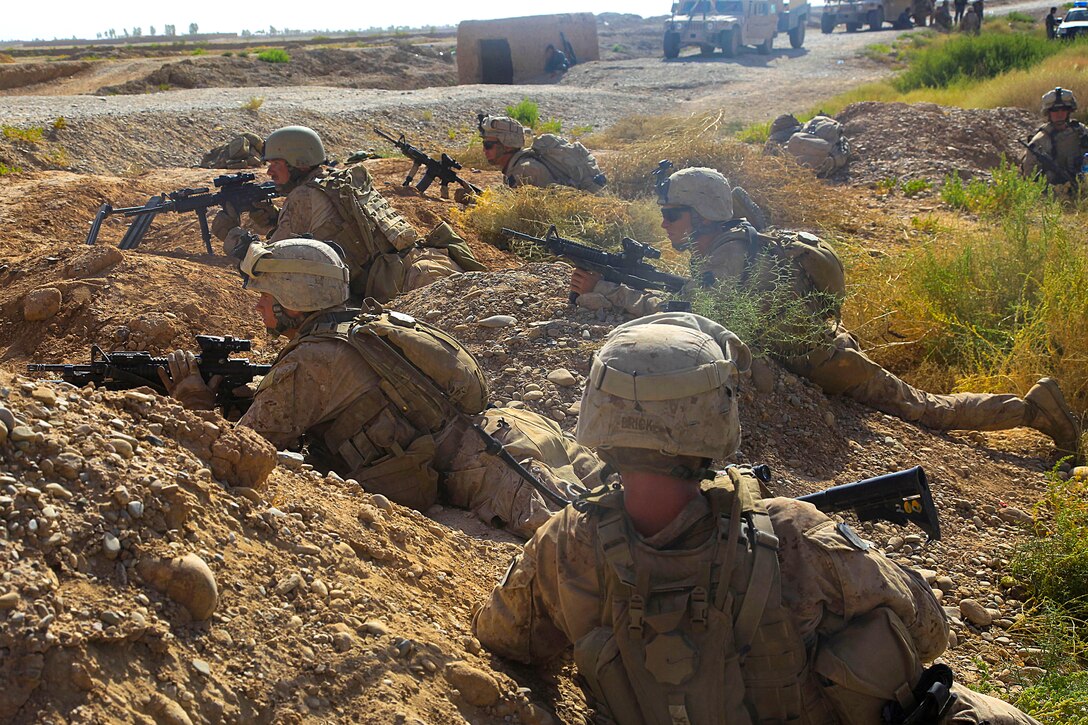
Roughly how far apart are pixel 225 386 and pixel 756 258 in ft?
9.90

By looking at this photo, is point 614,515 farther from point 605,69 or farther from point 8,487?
point 605,69

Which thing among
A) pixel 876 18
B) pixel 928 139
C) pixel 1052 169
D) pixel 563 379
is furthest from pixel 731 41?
pixel 563 379

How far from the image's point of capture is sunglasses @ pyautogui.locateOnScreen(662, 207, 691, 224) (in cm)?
556

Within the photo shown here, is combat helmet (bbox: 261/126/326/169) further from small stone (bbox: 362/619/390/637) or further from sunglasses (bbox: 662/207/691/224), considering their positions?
small stone (bbox: 362/619/390/637)

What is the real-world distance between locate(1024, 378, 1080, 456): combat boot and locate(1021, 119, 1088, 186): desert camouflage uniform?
6610mm

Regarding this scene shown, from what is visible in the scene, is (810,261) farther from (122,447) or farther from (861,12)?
(861,12)

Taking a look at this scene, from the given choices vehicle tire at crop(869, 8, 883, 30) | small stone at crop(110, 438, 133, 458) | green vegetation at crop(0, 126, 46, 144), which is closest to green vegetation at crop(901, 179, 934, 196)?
green vegetation at crop(0, 126, 46, 144)

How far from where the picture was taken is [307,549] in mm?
2600

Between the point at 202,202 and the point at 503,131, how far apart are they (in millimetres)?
3665

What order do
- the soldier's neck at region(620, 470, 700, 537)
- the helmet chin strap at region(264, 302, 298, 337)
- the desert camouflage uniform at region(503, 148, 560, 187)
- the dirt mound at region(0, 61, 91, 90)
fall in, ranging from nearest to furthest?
the soldier's neck at region(620, 470, 700, 537) < the helmet chin strap at region(264, 302, 298, 337) < the desert camouflage uniform at region(503, 148, 560, 187) < the dirt mound at region(0, 61, 91, 90)

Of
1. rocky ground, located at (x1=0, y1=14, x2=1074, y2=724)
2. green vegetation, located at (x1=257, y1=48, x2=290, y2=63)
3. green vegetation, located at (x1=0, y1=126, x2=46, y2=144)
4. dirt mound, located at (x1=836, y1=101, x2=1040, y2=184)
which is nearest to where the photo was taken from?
rocky ground, located at (x1=0, y1=14, x2=1074, y2=724)

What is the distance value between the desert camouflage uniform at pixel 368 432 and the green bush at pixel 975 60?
61.5ft

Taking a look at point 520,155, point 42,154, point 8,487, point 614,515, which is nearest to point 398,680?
point 614,515

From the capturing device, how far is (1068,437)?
18.4ft
